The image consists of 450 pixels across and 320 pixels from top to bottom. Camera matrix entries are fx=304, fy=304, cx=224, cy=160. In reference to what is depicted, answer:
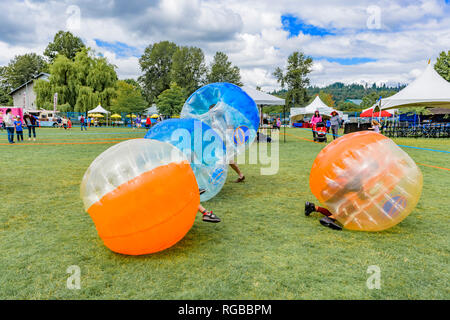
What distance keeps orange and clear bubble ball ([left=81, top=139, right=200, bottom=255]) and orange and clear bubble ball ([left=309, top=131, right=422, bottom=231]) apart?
82.3 inches

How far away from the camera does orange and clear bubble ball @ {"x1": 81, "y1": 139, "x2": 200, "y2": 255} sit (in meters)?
3.17

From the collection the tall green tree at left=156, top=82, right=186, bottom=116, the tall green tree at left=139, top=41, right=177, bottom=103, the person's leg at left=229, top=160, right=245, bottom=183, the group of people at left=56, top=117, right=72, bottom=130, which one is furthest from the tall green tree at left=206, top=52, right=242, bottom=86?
the person's leg at left=229, top=160, right=245, bottom=183

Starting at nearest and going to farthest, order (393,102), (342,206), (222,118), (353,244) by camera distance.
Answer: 1. (353,244)
2. (342,206)
3. (222,118)
4. (393,102)

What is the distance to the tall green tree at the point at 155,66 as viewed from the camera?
73125mm

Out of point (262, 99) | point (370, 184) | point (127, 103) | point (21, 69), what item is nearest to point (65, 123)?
point (127, 103)

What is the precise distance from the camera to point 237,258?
345 centimetres

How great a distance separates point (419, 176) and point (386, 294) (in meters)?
1.97

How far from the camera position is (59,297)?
8.84 ft

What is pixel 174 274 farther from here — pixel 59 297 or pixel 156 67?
pixel 156 67

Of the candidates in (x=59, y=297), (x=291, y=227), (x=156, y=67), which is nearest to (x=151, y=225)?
(x=59, y=297)

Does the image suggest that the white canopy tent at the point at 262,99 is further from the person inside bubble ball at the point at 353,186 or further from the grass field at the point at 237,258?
the person inside bubble ball at the point at 353,186

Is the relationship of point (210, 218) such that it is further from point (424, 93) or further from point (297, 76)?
point (297, 76)

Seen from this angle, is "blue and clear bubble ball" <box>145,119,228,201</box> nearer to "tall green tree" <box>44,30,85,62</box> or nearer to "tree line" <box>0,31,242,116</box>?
"tree line" <box>0,31,242,116</box>

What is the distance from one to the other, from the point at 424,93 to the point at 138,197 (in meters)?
20.8
